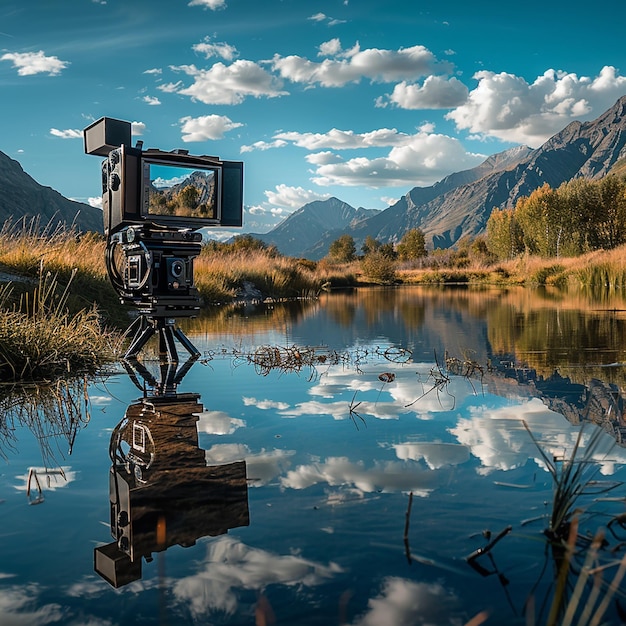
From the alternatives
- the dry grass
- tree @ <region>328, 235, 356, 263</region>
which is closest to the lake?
the dry grass

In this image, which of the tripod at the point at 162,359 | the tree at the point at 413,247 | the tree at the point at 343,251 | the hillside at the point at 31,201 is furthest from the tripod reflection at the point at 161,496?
the hillside at the point at 31,201

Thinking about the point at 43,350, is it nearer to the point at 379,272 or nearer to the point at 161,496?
the point at 161,496

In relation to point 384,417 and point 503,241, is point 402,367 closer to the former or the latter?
point 384,417

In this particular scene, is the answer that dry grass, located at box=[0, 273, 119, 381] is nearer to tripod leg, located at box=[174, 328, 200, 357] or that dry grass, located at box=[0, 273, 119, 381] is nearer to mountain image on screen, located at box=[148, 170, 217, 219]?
tripod leg, located at box=[174, 328, 200, 357]

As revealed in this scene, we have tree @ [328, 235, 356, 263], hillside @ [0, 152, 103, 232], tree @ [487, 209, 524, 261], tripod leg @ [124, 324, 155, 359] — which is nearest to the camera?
tripod leg @ [124, 324, 155, 359]

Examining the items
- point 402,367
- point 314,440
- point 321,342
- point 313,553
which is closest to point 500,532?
point 313,553

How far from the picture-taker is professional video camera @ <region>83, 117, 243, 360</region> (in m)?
4.35

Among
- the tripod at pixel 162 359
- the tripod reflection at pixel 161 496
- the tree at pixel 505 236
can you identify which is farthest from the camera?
the tree at pixel 505 236

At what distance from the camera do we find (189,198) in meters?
4.66

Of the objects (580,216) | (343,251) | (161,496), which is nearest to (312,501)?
(161,496)

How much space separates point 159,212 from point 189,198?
287 mm

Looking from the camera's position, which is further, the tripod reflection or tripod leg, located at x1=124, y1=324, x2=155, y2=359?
tripod leg, located at x1=124, y1=324, x2=155, y2=359

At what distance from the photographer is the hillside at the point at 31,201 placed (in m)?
91.1

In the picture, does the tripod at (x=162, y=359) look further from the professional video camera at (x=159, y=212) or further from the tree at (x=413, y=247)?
the tree at (x=413, y=247)
